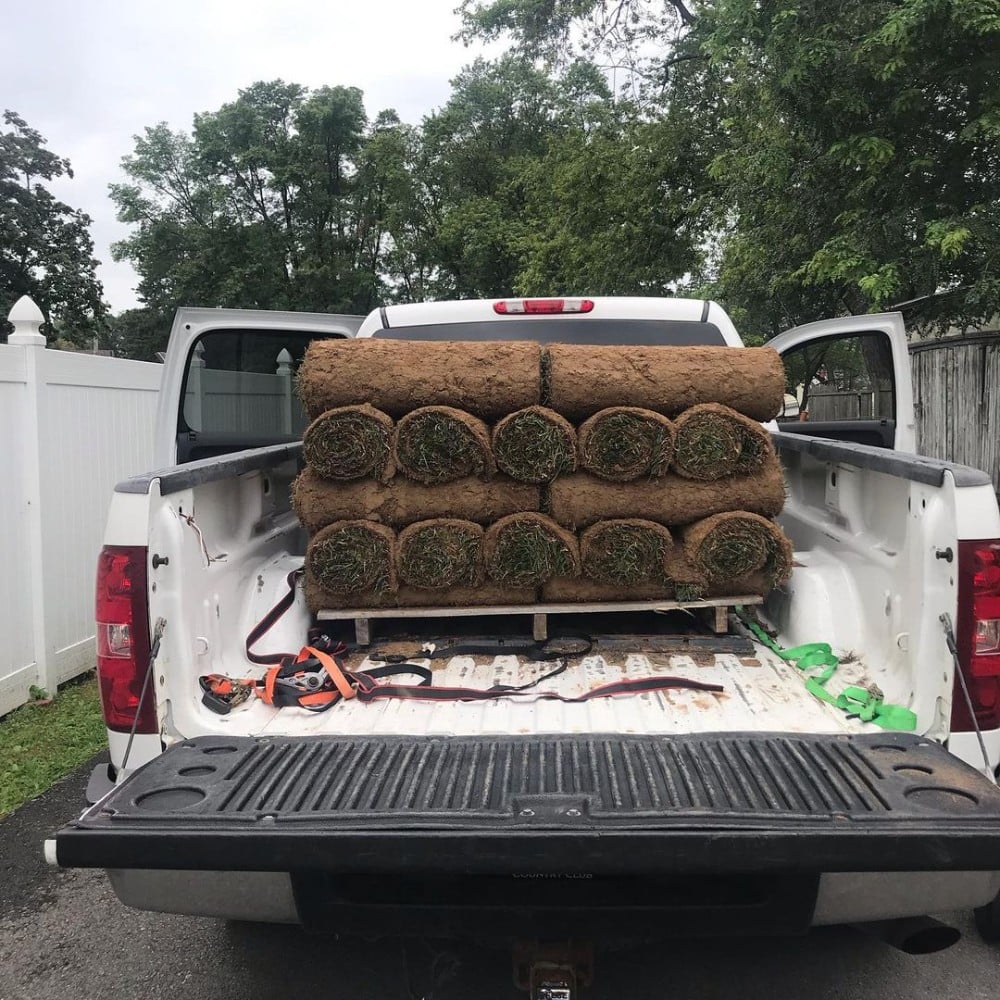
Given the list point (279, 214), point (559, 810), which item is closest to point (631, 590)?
point (559, 810)

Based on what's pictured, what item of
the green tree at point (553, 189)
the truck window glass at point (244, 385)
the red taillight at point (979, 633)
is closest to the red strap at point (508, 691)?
the red taillight at point (979, 633)

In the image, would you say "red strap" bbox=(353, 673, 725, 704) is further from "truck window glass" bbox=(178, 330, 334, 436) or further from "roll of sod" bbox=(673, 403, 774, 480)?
"truck window glass" bbox=(178, 330, 334, 436)

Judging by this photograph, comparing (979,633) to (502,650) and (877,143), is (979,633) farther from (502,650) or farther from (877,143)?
(877,143)

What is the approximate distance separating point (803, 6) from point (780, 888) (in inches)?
315

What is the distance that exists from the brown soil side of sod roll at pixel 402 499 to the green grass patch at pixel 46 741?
239 centimetres

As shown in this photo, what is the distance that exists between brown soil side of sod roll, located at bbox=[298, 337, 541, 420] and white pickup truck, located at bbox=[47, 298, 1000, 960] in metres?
0.42

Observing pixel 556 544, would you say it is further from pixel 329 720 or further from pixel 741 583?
pixel 329 720

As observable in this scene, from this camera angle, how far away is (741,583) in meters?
3.29

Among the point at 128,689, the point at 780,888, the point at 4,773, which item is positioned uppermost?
the point at 128,689

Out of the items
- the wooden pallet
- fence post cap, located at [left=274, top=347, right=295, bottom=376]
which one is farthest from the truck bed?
fence post cap, located at [left=274, top=347, right=295, bottom=376]

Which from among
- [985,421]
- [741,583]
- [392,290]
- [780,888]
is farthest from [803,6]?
[392,290]

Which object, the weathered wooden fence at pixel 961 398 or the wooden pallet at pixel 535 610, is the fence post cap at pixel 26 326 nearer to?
the wooden pallet at pixel 535 610

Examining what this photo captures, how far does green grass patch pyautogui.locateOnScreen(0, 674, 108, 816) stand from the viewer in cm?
454

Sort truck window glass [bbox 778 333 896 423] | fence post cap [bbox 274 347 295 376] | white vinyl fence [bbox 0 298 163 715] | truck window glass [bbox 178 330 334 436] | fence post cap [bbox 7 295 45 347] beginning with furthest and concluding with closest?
1. truck window glass [bbox 778 333 896 423]
2. fence post cap [bbox 7 295 45 347]
3. white vinyl fence [bbox 0 298 163 715]
4. fence post cap [bbox 274 347 295 376]
5. truck window glass [bbox 178 330 334 436]
